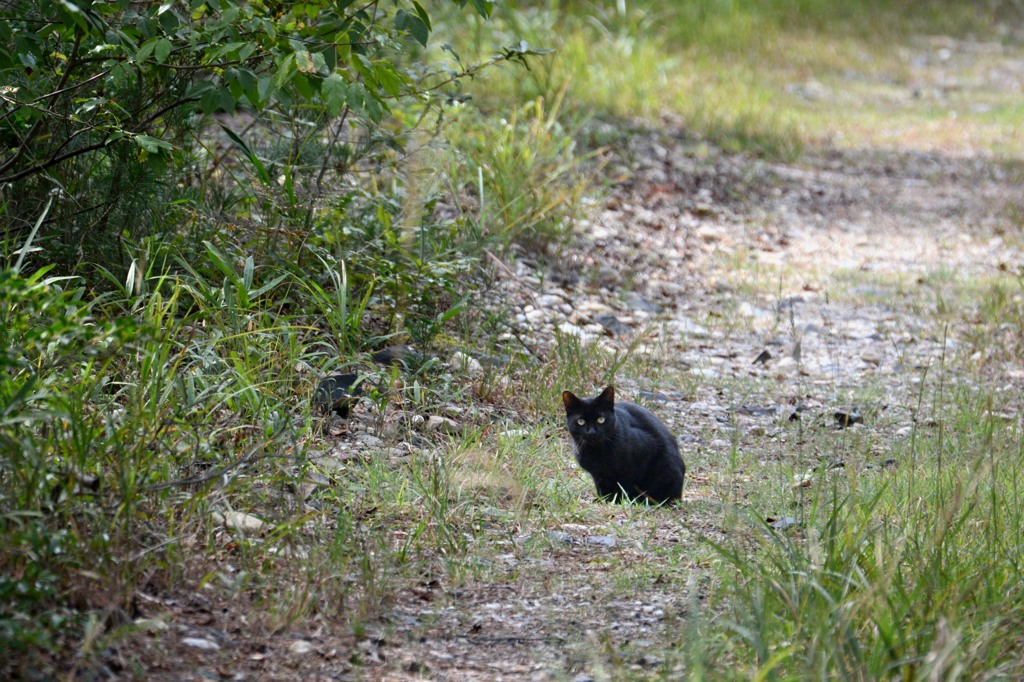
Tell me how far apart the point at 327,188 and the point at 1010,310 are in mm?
3846

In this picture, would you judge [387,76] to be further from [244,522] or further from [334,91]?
[244,522]

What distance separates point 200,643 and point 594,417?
6.00 ft

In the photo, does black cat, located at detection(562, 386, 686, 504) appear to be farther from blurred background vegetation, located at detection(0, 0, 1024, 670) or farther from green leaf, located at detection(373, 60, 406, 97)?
green leaf, located at detection(373, 60, 406, 97)

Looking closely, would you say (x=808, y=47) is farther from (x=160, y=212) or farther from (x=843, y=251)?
(x=160, y=212)

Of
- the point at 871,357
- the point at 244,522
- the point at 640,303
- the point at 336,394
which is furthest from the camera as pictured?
the point at 640,303

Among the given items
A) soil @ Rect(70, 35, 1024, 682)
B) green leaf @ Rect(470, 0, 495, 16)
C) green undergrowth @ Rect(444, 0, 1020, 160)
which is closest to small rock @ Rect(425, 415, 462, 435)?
soil @ Rect(70, 35, 1024, 682)

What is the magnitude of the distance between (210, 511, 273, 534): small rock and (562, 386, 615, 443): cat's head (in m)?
1.33

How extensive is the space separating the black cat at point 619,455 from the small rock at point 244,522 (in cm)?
135

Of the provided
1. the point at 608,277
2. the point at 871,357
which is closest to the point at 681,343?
the point at 608,277

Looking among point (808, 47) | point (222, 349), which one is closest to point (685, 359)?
point (222, 349)

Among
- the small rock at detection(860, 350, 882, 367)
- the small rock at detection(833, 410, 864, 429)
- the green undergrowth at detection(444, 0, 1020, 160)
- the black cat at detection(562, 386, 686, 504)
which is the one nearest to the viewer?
Result: the black cat at detection(562, 386, 686, 504)

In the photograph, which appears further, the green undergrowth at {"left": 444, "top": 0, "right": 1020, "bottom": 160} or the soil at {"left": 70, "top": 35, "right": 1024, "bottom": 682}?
the green undergrowth at {"left": 444, "top": 0, "right": 1020, "bottom": 160}

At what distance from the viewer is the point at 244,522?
2.92m

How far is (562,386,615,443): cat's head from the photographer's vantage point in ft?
12.8
